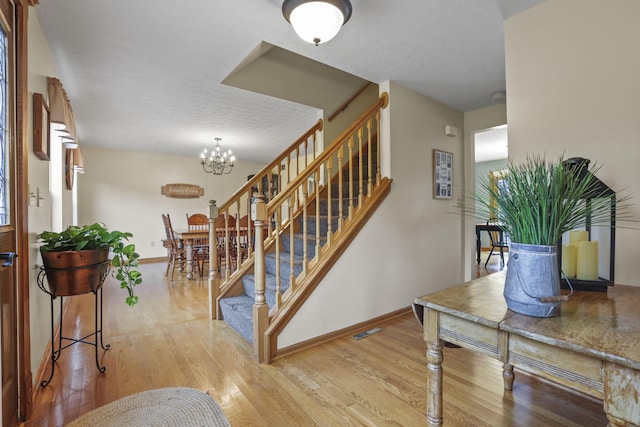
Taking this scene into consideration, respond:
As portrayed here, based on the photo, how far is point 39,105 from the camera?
187cm

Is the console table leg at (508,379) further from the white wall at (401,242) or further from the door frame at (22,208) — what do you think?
the door frame at (22,208)

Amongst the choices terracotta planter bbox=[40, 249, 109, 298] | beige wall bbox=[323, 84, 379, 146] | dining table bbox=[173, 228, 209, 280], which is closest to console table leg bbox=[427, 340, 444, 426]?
terracotta planter bbox=[40, 249, 109, 298]

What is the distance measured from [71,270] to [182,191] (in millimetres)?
5530

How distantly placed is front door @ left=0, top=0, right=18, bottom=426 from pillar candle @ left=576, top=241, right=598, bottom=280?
259 cm

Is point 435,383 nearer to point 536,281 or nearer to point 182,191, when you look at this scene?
point 536,281

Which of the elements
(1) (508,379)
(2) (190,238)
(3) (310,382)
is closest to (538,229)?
(1) (508,379)

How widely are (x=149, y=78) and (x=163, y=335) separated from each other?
250 centimetres

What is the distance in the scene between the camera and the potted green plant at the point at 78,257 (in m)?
1.70

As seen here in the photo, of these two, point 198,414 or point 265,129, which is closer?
point 198,414

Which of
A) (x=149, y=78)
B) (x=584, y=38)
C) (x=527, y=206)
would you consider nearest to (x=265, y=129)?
(x=149, y=78)

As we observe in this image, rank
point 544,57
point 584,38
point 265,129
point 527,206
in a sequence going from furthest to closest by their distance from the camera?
point 265,129
point 544,57
point 584,38
point 527,206

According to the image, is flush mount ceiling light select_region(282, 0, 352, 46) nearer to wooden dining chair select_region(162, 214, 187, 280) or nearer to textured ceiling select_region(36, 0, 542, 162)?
textured ceiling select_region(36, 0, 542, 162)

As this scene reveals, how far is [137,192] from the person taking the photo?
21.1 ft

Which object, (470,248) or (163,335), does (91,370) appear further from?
(470,248)
